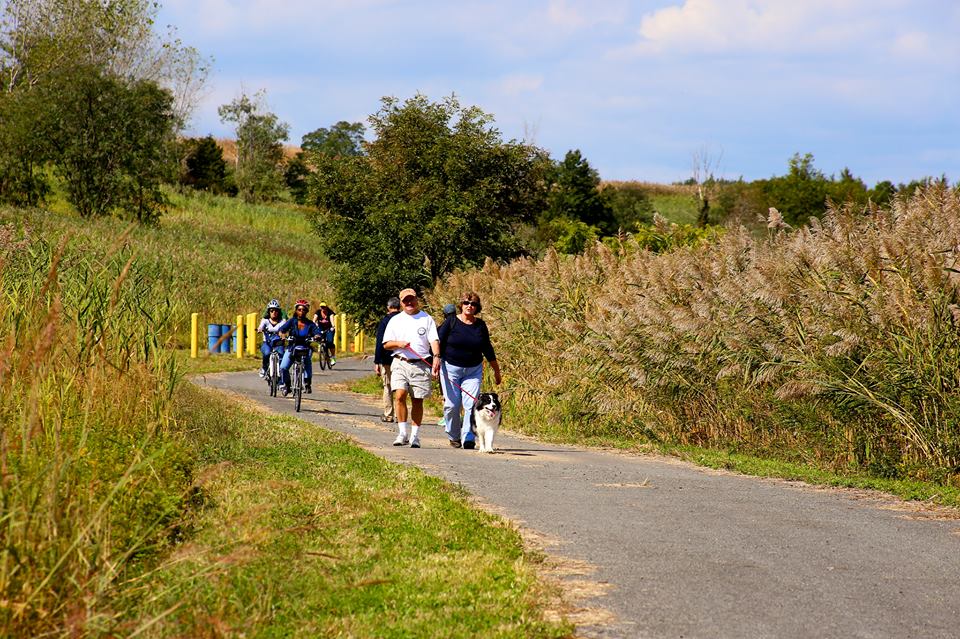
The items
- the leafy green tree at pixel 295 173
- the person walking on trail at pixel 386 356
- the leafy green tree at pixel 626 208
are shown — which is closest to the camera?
the person walking on trail at pixel 386 356

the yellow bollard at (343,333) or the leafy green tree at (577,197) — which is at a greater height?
the leafy green tree at (577,197)

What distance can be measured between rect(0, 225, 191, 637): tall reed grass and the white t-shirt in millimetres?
3973

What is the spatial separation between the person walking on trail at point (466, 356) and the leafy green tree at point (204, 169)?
2999 inches

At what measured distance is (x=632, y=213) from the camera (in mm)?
81750

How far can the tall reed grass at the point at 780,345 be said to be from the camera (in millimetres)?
12969

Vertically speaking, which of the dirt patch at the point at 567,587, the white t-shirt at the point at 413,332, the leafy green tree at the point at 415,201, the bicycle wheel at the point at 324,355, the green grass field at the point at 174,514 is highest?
the leafy green tree at the point at 415,201

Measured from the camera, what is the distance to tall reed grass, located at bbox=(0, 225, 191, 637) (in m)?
5.33

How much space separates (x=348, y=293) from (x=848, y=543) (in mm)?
22774

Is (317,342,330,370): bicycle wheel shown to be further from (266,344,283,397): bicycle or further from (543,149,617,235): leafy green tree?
(543,149,617,235): leafy green tree

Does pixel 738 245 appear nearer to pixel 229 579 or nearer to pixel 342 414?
pixel 342 414

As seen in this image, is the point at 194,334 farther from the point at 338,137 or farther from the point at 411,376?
the point at 338,137

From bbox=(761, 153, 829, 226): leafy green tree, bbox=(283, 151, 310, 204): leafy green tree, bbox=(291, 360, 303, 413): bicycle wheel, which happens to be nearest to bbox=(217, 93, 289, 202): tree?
bbox=(283, 151, 310, 204): leafy green tree

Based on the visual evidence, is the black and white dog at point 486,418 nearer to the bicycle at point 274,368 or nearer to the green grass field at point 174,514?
the green grass field at point 174,514

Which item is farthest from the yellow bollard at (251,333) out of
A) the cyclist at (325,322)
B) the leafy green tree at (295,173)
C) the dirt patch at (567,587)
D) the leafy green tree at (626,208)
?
the leafy green tree at (295,173)
